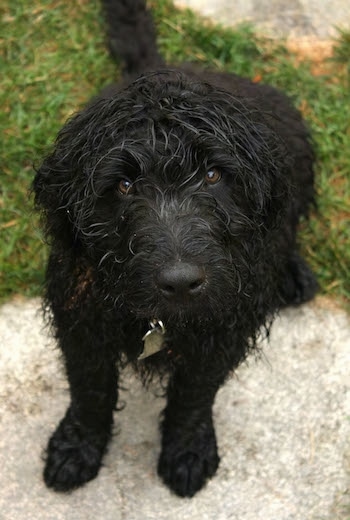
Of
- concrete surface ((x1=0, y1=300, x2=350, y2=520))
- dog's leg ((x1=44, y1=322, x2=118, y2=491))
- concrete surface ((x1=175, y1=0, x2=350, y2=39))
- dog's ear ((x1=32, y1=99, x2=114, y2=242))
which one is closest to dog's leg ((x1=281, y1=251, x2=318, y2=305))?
concrete surface ((x1=0, y1=300, x2=350, y2=520))

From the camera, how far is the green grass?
411 centimetres

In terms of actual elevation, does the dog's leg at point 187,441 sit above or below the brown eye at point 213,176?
below

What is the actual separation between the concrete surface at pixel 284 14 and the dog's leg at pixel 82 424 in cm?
268

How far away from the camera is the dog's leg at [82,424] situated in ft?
10.00

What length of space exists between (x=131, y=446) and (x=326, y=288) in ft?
4.23

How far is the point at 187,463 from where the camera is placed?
10.8 ft

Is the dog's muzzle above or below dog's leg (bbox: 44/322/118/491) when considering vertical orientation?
above

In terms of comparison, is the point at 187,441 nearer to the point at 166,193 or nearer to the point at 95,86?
the point at 166,193

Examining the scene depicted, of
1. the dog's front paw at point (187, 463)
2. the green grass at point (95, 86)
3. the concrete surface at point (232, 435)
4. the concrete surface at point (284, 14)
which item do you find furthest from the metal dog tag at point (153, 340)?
the concrete surface at point (284, 14)

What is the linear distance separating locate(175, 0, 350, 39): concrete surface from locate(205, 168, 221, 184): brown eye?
2601 millimetres

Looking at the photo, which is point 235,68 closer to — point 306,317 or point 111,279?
point 306,317

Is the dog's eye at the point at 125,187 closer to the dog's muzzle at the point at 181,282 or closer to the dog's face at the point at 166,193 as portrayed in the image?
the dog's face at the point at 166,193

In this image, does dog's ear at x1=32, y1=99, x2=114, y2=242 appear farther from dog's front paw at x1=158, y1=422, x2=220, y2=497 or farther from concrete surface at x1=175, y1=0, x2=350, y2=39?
concrete surface at x1=175, y1=0, x2=350, y2=39

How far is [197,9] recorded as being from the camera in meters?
4.91
